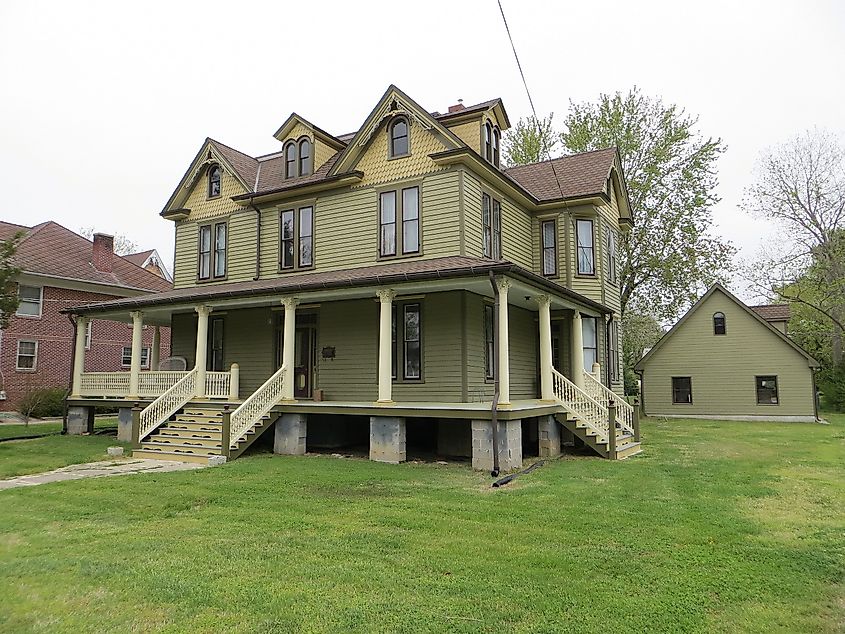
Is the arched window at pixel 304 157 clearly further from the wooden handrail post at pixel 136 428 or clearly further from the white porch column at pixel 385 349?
the wooden handrail post at pixel 136 428

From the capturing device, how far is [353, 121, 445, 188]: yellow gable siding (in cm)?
1535

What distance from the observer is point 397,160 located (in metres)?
15.9

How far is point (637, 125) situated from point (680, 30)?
24.1 metres

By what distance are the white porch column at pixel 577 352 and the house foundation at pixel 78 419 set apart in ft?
46.7

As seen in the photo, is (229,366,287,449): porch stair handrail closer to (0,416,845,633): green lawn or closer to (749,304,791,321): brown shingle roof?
(0,416,845,633): green lawn

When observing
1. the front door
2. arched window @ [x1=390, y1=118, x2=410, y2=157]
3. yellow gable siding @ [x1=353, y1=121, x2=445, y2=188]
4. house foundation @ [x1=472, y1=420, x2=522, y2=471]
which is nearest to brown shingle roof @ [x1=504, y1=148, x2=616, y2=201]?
yellow gable siding @ [x1=353, y1=121, x2=445, y2=188]

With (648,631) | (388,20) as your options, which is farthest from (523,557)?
(388,20)

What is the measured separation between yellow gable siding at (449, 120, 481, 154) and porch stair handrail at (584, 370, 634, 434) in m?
6.46

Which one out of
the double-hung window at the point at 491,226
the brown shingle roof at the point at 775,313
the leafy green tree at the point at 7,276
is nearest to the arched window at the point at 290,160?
the double-hung window at the point at 491,226

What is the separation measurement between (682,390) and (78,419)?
24263mm

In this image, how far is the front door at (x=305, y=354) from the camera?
16.8 m

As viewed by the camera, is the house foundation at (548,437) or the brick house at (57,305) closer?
the house foundation at (548,437)

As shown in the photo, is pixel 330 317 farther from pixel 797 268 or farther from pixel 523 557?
pixel 797 268

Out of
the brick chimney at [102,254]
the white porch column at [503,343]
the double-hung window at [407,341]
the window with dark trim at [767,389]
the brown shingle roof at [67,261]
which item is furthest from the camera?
the brick chimney at [102,254]
